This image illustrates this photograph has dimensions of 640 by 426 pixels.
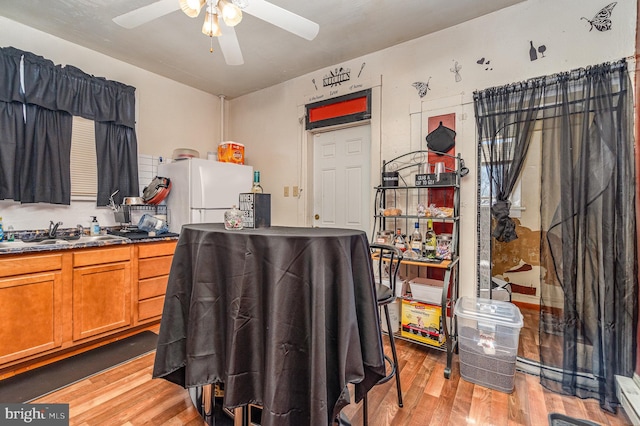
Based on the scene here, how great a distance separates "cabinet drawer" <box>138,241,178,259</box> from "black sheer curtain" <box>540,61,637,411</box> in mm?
3101

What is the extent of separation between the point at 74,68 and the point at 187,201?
1.59m

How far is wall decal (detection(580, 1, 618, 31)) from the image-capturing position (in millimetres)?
1948

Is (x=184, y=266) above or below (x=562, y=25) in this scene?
below

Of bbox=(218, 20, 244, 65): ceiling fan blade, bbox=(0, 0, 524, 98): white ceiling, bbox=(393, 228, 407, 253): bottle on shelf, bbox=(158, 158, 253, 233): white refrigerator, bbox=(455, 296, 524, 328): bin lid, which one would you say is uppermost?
bbox=(0, 0, 524, 98): white ceiling

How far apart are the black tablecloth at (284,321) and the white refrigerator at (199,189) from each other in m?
1.95

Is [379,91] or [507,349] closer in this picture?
[507,349]

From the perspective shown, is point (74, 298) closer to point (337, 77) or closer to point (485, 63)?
point (337, 77)

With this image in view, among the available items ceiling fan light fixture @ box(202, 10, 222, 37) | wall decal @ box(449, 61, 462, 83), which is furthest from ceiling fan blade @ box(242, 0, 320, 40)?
wall decal @ box(449, 61, 462, 83)

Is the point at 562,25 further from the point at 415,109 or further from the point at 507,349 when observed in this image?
the point at 507,349

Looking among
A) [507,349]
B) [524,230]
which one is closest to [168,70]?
[524,230]

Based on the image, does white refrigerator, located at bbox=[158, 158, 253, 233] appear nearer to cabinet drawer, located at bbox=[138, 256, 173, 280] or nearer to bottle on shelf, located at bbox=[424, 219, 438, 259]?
cabinet drawer, located at bbox=[138, 256, 173, 280]

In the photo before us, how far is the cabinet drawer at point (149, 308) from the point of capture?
2744 mm

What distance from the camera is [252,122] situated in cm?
405
